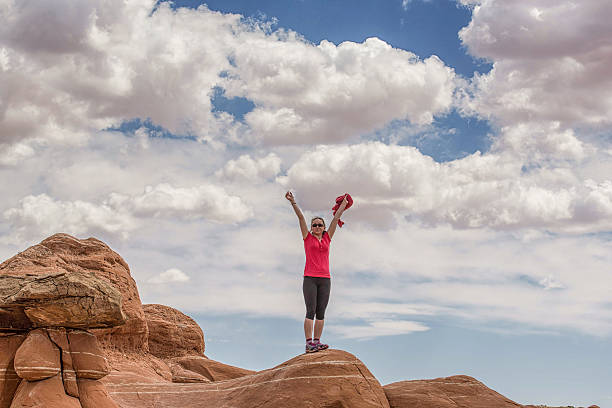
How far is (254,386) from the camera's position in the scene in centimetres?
1731

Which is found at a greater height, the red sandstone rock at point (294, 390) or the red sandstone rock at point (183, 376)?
the red sandstone rock at point (183, 376)

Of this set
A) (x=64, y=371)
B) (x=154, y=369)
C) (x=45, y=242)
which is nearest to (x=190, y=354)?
(x=154, y=369)

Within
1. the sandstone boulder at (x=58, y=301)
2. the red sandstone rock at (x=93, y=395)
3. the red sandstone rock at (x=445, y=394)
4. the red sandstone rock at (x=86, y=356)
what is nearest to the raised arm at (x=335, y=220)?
the red sandstone rock at (x=445, y=394)

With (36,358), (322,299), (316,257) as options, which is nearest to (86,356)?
(36,358)

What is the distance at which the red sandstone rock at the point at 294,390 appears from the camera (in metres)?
16.2

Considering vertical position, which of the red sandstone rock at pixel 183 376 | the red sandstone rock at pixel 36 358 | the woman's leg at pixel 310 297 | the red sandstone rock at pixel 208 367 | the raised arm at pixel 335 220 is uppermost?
the raised arm at pixel 335 220

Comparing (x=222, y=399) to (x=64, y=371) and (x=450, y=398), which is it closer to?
(x=64, y=371)

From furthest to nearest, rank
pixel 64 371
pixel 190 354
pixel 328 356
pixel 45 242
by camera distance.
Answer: pixel 190 354
pixel 45 242
pixel 328 356
pixel 64 371

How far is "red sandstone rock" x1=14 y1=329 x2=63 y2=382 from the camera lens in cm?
1496

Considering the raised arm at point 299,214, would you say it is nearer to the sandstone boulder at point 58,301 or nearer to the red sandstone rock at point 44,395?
the sandstone boulder at point 58,301

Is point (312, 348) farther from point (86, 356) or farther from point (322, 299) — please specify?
point (86, 356)

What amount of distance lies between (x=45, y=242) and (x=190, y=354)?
28.7ft

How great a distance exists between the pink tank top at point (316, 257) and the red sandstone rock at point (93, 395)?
5988 mm

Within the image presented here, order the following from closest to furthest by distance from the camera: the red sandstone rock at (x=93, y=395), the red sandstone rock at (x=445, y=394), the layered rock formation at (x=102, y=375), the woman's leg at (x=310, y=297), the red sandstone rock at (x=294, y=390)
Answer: the layered rock formation at (x=102, y=375), the red sandstone rock at (x=93, y=395), the red sandstone rock at (x=294, y=390), the woman's leg at (x=310, y=297), the red sandstone rock at (x=445, y=394)
